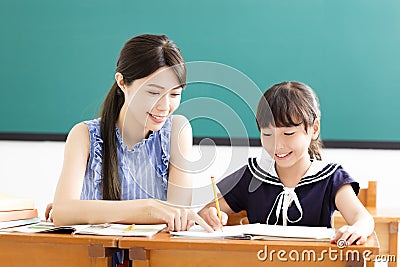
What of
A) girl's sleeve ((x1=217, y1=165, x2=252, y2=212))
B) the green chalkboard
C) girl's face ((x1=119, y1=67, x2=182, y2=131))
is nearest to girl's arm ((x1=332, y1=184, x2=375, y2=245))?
girl's sleeve ((x1=217, y1=165, x2=252, y2=212))

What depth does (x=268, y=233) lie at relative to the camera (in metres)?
1.63

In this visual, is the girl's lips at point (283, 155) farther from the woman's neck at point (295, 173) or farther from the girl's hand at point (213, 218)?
the girl's hand at point (213, 218)

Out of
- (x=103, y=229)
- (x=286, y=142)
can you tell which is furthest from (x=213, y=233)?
(x=286, y=142)

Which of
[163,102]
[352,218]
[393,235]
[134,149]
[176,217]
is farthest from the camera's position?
[393,235]

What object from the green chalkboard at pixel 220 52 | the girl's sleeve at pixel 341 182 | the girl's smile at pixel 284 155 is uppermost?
the green chalkboard at pixel 220 52

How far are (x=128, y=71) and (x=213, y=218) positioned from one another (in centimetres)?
51

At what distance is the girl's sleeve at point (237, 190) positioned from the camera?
2152mm

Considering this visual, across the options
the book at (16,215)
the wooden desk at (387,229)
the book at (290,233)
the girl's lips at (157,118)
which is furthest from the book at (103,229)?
the wooden desk at (387,229)

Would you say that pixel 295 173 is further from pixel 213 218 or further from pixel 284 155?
pixel 213 218

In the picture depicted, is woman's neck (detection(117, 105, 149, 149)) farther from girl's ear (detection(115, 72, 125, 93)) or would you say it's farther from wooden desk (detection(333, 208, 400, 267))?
wooden desk (detection(333, 208, 400, 267))

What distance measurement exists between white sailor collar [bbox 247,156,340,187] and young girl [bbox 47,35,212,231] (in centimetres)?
21

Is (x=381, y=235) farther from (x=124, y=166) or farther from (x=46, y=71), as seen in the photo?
(x=46, y=71)

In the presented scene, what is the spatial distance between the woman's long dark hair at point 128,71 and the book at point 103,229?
12.8 inches

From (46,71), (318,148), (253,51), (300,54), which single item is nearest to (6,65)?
(46,71)
